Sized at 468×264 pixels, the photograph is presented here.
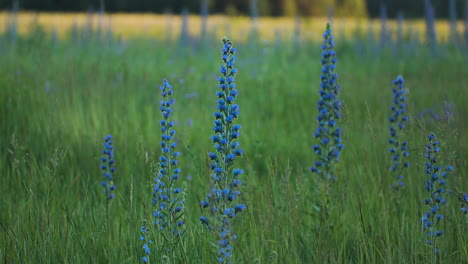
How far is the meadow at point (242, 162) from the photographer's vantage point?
89.1 inches

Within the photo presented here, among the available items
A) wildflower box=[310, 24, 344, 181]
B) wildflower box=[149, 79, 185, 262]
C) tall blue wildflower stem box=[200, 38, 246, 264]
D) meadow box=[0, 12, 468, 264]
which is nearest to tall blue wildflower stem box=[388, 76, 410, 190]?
meadow box=[0, 12, 468, 264]

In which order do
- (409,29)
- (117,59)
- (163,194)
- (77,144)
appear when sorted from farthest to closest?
(409,29) < (117,59) < (77,144) < (163,194)

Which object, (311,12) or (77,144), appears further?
(311,12)

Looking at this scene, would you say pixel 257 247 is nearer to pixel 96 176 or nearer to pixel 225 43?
pixel 225 43

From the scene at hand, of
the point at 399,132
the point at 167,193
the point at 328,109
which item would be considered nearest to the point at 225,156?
the point at 167,193

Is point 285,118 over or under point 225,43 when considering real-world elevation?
under

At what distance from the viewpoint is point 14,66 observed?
582 cm

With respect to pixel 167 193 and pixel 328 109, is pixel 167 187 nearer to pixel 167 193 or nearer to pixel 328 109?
pixel 167 193

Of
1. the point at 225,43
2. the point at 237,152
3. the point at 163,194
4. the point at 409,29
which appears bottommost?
the point at 163,194

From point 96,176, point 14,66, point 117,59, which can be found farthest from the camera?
point 117,59

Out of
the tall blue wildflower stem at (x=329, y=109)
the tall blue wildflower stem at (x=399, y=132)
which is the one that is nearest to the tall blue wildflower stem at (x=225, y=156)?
the tall blue wildflower stem at (x=329, y=109)

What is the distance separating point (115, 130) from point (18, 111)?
2.84 ft

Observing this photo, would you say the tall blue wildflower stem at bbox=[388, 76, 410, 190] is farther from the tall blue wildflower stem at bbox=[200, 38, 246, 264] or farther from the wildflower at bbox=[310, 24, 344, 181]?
the tall blue wildflower stem at bbox=[200, 38, 246, 264]

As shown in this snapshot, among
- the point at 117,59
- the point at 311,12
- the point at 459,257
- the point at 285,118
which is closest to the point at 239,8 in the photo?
the point at 311,12
